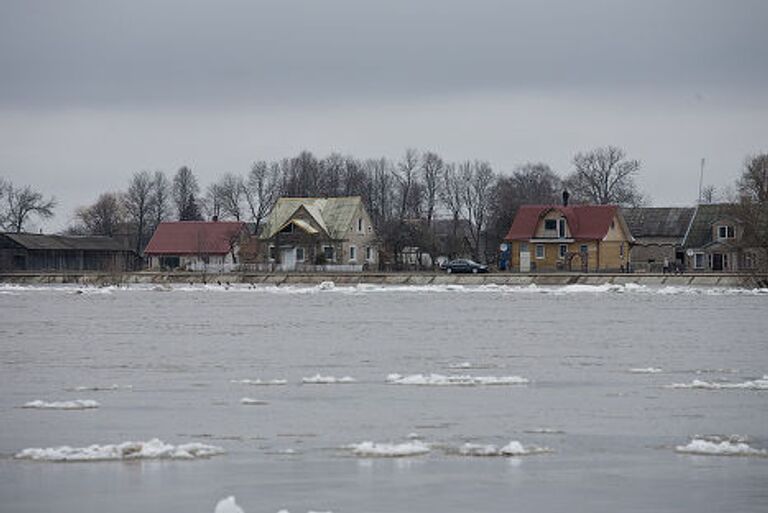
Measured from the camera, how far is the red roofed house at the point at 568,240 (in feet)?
304

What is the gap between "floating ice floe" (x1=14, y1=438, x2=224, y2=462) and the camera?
1534 cm

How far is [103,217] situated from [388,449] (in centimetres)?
14197

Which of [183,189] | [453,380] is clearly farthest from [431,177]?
[453,380]

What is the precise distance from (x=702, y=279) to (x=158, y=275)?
35.1 meters

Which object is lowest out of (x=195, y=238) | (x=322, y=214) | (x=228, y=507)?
(x=228, y=507)

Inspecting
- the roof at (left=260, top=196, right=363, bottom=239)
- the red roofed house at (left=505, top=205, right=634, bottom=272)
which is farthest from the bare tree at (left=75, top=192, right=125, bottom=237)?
the red roofed house at (left=505, top=205, right=634, bottom=272)

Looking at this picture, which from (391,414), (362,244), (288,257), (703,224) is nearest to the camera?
(391,414)

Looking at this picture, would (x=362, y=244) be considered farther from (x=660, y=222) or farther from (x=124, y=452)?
(x=124, y=452)

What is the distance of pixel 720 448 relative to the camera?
15.8 meters

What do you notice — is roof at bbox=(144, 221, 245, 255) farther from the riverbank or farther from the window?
the window

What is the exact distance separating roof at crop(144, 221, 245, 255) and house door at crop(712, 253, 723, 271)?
35265 millimetres

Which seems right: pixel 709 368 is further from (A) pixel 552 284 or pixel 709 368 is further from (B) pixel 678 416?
(A) pixel 552 284

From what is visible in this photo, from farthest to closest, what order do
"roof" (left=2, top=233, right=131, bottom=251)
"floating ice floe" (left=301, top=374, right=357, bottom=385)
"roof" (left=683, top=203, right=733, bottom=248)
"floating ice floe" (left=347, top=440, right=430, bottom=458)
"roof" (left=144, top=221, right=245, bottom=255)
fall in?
1. "roof" (left=144, top=221, right=245, bottom=255)
2. "roof" (left=2, top=233, right=131, bottom=251)
3. "roof" (left=683, top=203, right=733, bottom=248)
4. "floating ice floe" (left=301, top=374, right=357, bottom=385)
5. "floating ice floe" (left=347, top=440, right=430, bottom=458)

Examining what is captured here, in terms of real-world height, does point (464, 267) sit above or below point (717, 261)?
below
